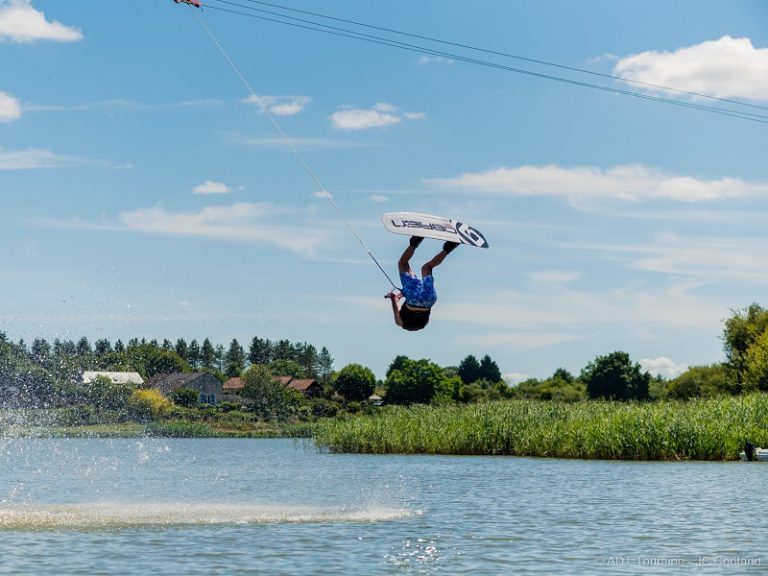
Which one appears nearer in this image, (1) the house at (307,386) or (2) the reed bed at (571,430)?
(2) the reed bed at (571,430)

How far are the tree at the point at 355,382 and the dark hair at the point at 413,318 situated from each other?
119m

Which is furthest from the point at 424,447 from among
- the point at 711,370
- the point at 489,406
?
the point at 711,370

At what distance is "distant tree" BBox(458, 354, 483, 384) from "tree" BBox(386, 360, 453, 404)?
31.5 m

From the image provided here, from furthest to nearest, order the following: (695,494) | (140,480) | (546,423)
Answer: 1. (546,423)
2. (140,480)
3. (695,494)

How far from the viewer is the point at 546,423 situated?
4425 centimetres

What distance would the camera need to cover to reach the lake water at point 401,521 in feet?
59.8

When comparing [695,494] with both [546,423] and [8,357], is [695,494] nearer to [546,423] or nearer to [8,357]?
[546,423]

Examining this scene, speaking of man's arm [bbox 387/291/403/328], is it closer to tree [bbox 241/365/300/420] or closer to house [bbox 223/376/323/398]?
tree [bbox 241/365/300/420]

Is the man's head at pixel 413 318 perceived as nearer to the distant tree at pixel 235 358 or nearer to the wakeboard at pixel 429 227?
the wakeboard at pixel 429 227

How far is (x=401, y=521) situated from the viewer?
24141 millimetres

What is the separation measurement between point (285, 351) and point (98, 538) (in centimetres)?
17540

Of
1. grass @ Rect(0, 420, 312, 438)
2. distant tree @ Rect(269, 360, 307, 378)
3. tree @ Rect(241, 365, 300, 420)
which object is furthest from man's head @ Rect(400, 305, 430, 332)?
distant tree @ Rect(269, 360, 307, 378)

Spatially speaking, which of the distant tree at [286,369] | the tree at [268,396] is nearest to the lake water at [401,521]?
the tree at [268,396]

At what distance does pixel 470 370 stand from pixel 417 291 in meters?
154
